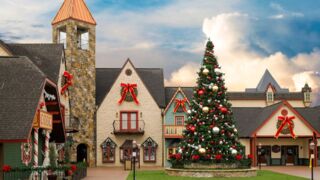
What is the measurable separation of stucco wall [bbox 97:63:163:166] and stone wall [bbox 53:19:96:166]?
99 centimetres

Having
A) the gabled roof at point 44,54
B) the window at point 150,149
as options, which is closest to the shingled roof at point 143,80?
the window at point 150,149

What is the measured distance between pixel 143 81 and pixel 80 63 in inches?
265

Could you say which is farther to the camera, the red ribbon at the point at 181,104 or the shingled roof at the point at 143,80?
the shingled roof at the point at 143,80

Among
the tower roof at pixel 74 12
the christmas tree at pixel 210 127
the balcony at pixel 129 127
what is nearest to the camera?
the christmas tree at pixel 210 127

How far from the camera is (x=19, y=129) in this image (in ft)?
79.0

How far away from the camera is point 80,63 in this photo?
5578 cm

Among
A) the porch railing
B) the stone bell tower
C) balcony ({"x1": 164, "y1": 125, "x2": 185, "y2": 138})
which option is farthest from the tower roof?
the porch railing

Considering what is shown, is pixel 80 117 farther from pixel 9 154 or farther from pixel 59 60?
pixel 9 154

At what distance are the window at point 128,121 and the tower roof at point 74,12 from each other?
30.2 ft

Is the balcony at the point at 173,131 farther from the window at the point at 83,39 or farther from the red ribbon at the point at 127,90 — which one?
the window at the point at 83,39

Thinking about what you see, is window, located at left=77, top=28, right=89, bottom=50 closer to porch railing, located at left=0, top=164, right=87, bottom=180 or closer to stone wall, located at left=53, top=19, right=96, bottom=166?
stone wall, located at left=53, top=19, right=96, bottom=166

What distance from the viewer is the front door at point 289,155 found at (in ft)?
192

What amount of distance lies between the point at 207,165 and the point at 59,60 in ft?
41.0

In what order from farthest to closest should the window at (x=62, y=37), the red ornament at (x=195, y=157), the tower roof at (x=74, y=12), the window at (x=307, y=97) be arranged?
the window at (x=307, y=97) → the window at (x=62, y=37) → the tower roof at (x=74, y=12) → the red ornament at (x=195, y=157)
